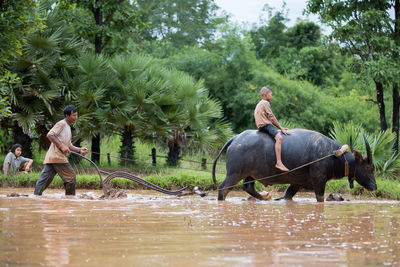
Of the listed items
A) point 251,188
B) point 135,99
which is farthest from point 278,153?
point 135,99

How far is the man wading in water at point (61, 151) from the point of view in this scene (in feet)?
29.8

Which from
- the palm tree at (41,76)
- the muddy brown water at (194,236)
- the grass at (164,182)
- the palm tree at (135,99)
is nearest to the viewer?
the muddy brown water at (194,236)

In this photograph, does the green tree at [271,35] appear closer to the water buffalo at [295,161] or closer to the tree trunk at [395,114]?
the tree trunk at [395,114]

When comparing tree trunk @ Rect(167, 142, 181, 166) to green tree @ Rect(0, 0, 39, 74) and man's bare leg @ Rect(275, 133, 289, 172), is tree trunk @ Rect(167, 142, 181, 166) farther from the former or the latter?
man's bare leg @ Rect(275, 133, 289, 172)

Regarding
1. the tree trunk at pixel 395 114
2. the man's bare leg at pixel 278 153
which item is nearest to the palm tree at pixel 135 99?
the tree trunk at pixel 395 114

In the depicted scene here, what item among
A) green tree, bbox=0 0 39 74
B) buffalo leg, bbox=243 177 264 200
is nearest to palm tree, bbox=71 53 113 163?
green tree, bbox=0 0 39 74

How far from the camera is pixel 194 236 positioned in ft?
15.7

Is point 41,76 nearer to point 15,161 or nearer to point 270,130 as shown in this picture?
point 15,161

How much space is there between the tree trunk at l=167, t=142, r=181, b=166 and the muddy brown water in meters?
8.74

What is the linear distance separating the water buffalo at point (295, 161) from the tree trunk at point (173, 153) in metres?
6.91

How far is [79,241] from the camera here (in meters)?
4.42

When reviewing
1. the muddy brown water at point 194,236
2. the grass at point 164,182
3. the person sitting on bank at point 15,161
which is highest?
the person sitting on bank at point 15,161

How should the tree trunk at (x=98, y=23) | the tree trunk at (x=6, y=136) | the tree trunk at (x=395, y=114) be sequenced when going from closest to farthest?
the tree trunk at (x=395, y=114), the tree trunk at (x=6, y=136), the tree trunk at (x=98, y=23)

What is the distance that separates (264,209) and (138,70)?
922 cm
